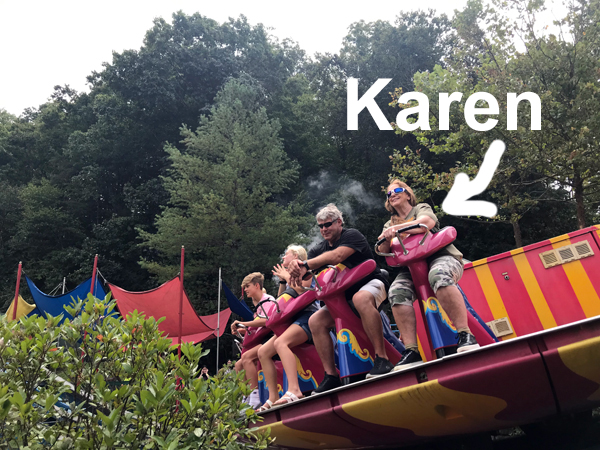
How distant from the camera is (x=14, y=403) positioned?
1599 mm

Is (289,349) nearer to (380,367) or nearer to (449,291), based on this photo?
(380,367)

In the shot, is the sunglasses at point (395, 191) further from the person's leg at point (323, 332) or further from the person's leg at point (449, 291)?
the person's leg at point (323, 332)

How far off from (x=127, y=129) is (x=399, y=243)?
89.8 feet

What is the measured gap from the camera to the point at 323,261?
344 centimetres

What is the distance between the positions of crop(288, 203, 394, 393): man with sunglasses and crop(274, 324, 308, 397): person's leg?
31 cm

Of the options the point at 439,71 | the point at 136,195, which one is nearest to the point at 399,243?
the point at 439,71

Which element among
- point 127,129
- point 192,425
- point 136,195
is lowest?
point 192,425

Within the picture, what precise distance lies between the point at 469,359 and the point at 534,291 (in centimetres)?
198

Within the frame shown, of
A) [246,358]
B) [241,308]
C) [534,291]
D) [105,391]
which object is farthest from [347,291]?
[241,308]

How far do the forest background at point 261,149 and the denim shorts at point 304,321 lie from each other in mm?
8689

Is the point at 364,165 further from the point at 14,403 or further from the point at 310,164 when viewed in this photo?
the point at 14,403

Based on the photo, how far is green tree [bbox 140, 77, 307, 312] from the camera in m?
18.0

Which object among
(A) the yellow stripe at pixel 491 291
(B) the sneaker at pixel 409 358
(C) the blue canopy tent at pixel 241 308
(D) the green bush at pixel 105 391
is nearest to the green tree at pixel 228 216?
(C) the blue canopy tent at pixel 241 308

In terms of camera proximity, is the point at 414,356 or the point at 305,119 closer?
the point at 414,356
